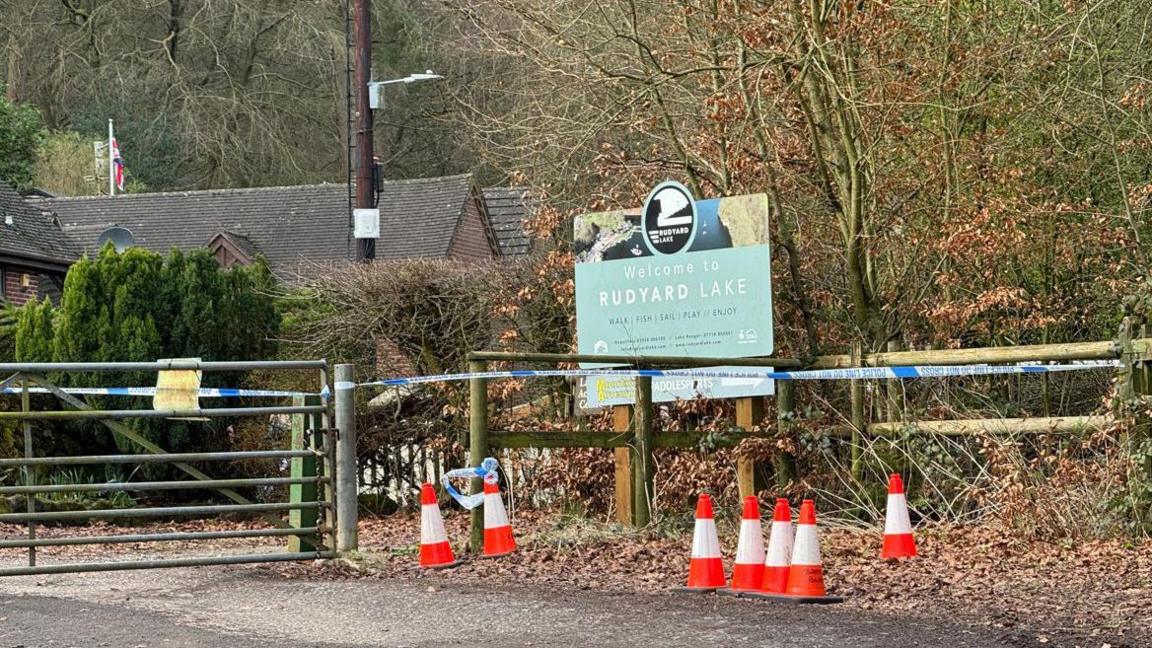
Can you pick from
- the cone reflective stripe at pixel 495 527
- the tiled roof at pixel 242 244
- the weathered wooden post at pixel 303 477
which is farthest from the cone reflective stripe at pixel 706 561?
the tiled roof at pixel 242 244

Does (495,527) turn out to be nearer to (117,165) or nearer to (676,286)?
(676,286)

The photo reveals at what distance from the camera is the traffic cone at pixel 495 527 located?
35.0 ft

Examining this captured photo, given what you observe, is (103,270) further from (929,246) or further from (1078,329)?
(1078,329)

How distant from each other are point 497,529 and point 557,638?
3.18 meters

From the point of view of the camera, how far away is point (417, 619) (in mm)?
8258

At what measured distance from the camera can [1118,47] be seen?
1341cm

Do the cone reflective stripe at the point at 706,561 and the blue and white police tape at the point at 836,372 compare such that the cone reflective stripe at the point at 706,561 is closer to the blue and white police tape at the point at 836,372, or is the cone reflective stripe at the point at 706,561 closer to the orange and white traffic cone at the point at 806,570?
the orange and white traffic cone at the point at 806,570

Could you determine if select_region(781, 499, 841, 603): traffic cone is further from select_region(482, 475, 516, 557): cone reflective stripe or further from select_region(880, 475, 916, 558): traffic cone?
select_region(482, 475, 516, 557): cone reflective stripe

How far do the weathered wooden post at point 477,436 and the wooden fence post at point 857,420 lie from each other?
270 centimetres

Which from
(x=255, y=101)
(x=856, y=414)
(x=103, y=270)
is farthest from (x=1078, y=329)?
(x=255, y=101)

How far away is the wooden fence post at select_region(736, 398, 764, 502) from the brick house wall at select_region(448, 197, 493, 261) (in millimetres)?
29238

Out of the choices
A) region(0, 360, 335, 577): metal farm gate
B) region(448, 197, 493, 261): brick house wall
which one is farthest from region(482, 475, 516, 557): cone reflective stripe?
region(448, 197, 493, 261): brick house wall

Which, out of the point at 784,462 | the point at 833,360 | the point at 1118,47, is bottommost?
the point at 784,462

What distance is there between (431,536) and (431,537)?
11 mm
